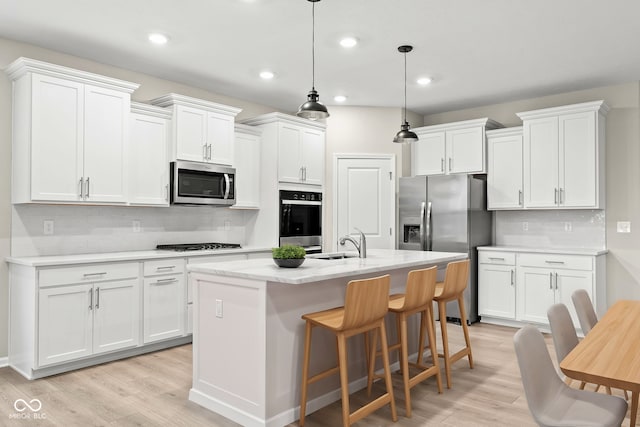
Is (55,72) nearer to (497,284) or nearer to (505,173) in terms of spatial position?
(505,173)

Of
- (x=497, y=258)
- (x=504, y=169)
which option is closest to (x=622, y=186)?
(x=504, y=169)

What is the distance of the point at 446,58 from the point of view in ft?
14.3

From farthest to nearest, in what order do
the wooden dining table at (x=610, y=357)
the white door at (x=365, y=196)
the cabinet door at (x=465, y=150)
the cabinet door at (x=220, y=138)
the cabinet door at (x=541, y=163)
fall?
1. the white door at (x=365, y=196)
2. the cabinet door at (x=465, y=150)
3. the cabinet door at (x=541, y=163)
4. the cabinet door at (x=220, y=138)
5. the wooden dining table at (x=610, y=357)

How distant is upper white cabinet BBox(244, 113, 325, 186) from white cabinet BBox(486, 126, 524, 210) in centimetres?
212

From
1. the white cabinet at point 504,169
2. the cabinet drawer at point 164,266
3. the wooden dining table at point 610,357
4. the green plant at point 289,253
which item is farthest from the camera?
the white cabinet at point 504,169

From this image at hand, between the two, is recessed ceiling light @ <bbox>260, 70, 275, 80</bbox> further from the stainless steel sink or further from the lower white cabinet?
the lower white cabinet

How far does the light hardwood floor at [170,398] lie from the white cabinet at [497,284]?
1.37m

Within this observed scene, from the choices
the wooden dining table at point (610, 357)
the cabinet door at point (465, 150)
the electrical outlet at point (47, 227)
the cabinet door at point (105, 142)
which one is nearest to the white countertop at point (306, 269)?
the wooden dining table at point (610, 357)

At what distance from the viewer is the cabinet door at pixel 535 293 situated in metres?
5.04

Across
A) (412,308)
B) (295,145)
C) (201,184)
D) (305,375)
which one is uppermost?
(295,145)

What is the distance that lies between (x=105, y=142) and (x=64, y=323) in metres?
1.57

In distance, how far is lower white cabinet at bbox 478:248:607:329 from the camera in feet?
15.9

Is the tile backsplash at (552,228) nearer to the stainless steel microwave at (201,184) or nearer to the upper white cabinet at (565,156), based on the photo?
the upper white cabinet at (565,156)

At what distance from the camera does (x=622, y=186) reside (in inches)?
200
